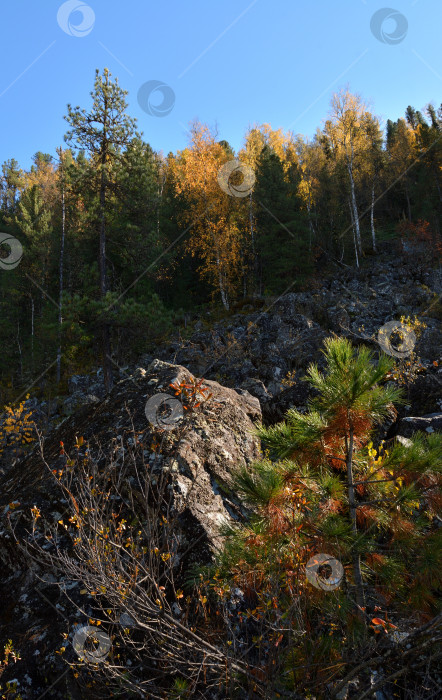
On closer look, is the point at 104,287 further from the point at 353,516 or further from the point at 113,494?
the point at 353,516

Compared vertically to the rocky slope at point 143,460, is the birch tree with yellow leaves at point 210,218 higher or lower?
higher

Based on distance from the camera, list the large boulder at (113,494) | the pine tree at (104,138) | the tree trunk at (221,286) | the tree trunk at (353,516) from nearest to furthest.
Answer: the tree trunk at (353,516), the large boulder at (113,494), the pine tree at (104,138), the tree trunk at (221,286)

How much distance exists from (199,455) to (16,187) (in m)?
42.7

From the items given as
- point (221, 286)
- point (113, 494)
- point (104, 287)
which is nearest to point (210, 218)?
point (221, 286)

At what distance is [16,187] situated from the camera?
37875 mm

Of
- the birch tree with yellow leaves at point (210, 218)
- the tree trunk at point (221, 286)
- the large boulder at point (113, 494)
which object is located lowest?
the large boulder at point (113, 494)

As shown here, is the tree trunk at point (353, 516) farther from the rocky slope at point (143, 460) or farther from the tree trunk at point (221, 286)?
the tree trunk at point (221, 286)

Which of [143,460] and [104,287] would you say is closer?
[143,460]

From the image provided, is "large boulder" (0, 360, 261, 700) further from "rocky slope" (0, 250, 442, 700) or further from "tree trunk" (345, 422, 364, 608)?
"tree trunk" (345, 422, 364, 608)

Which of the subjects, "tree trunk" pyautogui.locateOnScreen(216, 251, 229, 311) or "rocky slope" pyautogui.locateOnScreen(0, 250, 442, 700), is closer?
"rocky slope" pyautogui.locateOnScreen(0, 250, 442, 700)

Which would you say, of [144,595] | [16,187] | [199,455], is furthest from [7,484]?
[16,187]

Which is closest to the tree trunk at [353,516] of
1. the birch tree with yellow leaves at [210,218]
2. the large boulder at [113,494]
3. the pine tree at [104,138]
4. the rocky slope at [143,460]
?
the rocky slope at [143,460]

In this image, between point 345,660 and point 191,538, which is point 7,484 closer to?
point 191,538

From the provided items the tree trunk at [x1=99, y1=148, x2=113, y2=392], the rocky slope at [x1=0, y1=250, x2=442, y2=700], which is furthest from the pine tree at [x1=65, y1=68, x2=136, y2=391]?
the rocky slope at [x1=0, y1=250, x2=442, y2=700]
